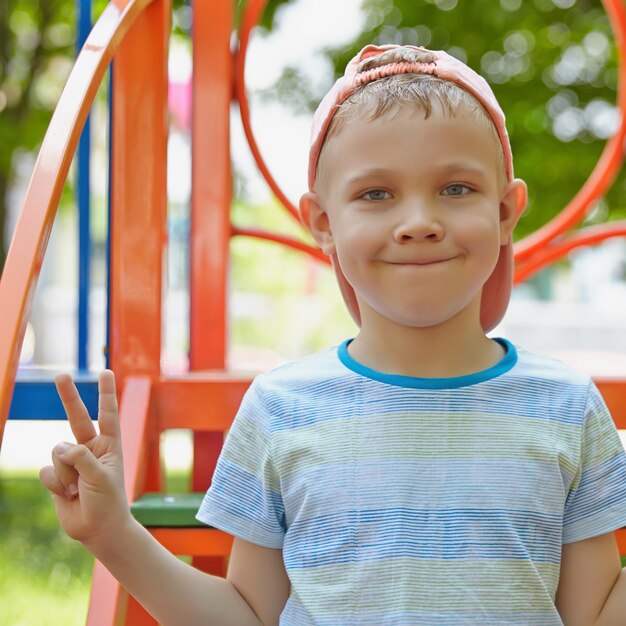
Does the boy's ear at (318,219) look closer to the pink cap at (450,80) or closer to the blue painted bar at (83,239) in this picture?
the pink cap at (450,80)

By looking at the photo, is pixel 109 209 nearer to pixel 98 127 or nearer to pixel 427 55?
pixel 427 55

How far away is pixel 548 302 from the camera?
13445 millimetres

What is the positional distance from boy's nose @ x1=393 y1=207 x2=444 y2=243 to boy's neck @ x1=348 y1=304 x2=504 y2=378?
149 mm

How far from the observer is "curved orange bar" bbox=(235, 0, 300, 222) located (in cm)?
221

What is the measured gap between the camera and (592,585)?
1219 mm

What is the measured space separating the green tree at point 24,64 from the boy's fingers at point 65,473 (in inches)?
176

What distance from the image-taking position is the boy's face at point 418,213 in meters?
1.16

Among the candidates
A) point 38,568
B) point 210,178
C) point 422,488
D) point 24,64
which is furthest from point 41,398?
point 24,64

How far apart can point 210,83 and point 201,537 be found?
1.07 m

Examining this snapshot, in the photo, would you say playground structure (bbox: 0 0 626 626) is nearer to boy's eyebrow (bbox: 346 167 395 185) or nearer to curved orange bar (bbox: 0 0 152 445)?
curved orange bar (bbox: 0 0 152 445)

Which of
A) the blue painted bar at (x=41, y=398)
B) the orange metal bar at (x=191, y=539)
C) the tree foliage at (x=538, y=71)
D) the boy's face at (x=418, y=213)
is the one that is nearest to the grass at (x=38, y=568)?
the blue painted bar at (x=41, y=398)

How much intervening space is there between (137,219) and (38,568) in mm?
2767

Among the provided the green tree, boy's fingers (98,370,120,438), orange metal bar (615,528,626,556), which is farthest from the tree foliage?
boy's fingers (98,370,120,438)

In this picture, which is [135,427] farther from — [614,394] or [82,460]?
[614,394]
